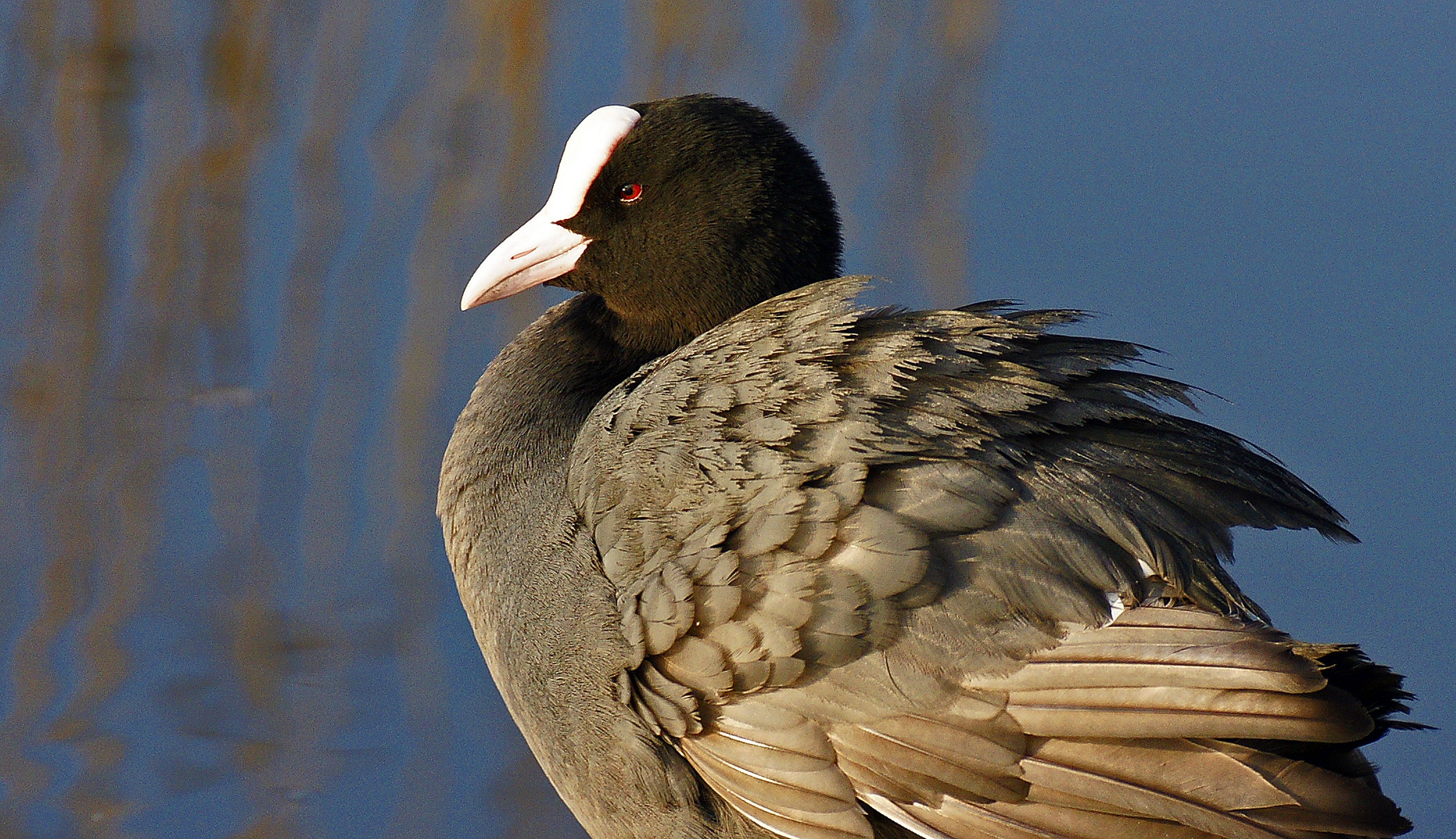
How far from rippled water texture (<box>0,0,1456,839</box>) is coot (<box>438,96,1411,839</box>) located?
27.4 inches

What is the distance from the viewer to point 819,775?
221 cm

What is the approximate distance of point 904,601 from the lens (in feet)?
7.11

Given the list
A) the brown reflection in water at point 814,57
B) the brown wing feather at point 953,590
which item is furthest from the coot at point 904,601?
the brown reflection in water at point 814,57

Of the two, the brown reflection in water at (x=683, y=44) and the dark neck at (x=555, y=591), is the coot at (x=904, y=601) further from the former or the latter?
the brown reflection in water at (x=683, y=44)

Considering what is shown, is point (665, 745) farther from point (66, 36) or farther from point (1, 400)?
point (66, 36)

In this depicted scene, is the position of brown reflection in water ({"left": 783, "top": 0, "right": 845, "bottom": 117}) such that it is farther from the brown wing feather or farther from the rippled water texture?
the brown wing feather

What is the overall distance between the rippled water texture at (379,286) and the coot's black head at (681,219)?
87 centimetres

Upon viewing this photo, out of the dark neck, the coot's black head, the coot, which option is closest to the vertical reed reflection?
the dark neck

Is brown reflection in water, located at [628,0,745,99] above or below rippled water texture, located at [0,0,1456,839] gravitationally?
above

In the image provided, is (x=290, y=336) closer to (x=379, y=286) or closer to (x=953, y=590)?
(x=379, y=286)

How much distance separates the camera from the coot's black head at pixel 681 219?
2695mm

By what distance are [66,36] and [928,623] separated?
3974 mm

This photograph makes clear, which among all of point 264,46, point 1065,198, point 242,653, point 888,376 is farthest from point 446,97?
point 888,376

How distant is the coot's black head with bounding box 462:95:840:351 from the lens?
2.70 metres
